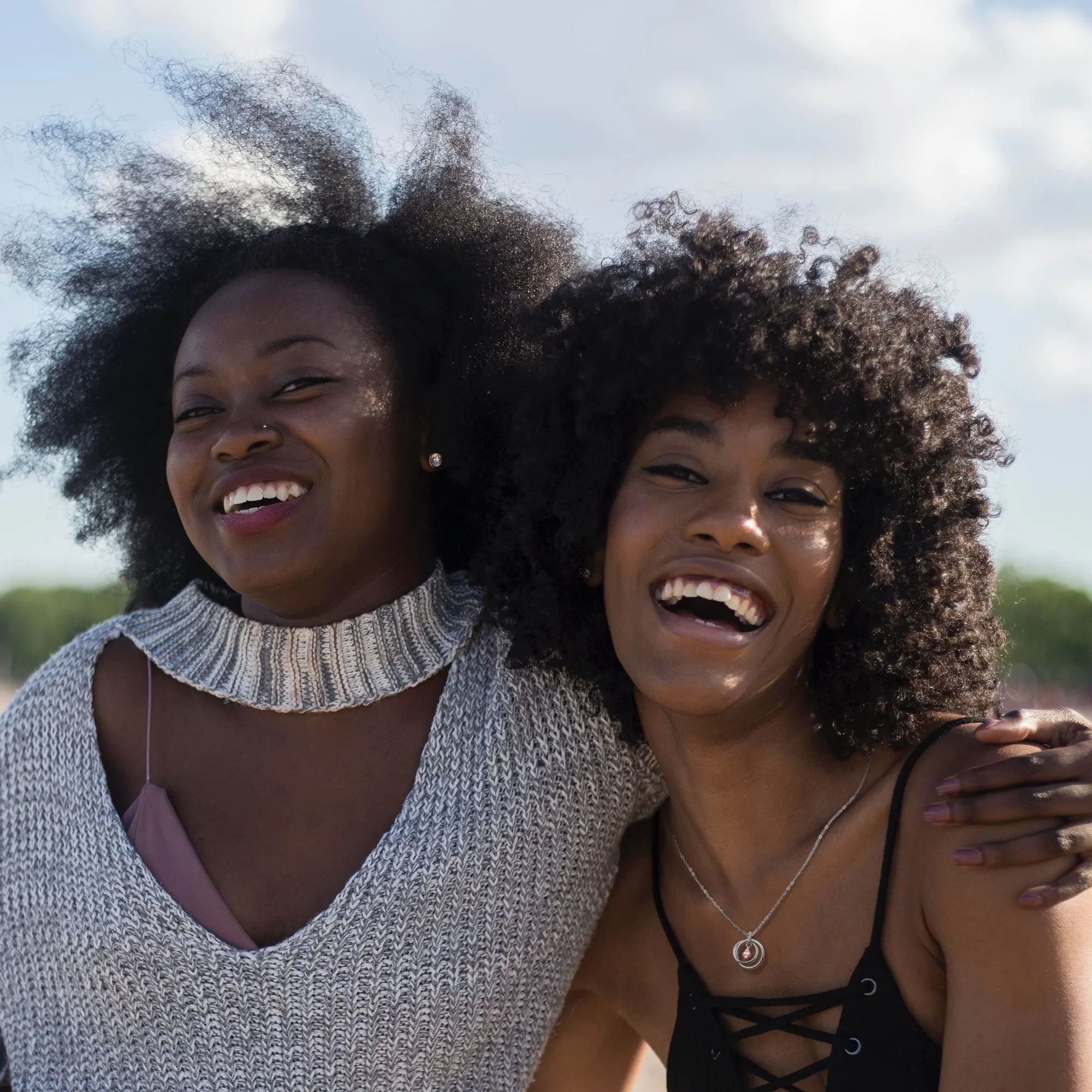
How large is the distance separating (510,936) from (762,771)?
0.66 metres

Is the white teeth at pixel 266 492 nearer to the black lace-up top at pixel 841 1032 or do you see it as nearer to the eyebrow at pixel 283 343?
the eyebrow at pixel 283 343

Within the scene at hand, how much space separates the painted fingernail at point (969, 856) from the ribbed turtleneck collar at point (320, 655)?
1.26 m

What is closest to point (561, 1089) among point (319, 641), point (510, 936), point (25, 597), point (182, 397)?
point (510, 936)

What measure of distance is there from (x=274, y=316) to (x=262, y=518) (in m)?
0.49

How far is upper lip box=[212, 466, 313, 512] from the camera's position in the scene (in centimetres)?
319

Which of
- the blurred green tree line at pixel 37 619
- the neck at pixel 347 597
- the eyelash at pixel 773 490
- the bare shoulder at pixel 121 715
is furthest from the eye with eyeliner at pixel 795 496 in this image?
the blurred green tree line at pixel 37 619

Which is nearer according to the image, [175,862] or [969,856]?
[969,856]

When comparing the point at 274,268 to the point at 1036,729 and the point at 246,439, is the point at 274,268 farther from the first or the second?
the point at 1036,729

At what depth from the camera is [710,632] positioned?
278cm

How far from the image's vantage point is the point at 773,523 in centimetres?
279

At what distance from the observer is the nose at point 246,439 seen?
3.20 meters

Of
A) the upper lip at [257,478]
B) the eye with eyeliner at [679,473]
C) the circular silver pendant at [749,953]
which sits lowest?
the circular silver pendant at [749,953]

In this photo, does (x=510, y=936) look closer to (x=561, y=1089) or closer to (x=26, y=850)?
(x=561, y=1089)

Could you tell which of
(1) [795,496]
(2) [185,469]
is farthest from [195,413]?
(1) [795,496]
